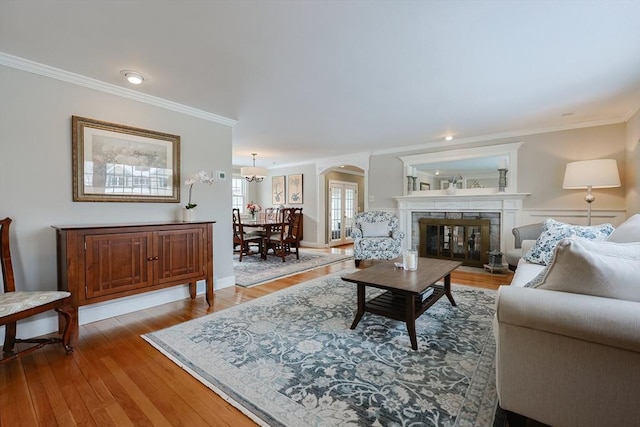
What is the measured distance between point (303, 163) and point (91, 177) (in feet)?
17.0

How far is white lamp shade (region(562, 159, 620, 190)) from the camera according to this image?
11.6 feet

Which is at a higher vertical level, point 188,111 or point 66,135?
point 188,111

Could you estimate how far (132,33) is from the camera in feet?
6.41

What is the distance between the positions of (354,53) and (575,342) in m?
2.20

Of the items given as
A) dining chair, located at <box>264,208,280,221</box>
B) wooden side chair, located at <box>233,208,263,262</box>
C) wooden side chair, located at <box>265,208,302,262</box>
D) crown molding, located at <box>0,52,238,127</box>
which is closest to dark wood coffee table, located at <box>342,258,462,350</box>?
crown molding, located at <box>0,52,238,127</box>

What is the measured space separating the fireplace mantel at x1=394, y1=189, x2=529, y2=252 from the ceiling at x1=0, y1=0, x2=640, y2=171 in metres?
1.38

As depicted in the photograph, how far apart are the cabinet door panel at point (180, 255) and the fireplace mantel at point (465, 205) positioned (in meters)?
3.88

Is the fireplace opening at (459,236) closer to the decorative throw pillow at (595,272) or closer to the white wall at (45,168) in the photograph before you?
the decorative throw pillow at (595,272)

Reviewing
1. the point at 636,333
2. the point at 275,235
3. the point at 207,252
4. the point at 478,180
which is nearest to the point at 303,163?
the point at 275,235

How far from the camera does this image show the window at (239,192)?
8029 millimetres

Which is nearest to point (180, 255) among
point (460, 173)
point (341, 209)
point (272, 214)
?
point (272, 214)

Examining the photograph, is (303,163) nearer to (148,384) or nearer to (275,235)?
(275,235)

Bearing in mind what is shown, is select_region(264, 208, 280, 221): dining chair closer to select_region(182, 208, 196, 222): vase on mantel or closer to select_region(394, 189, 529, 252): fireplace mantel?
select_region(394, 189, 529, 252): fireplace mantel

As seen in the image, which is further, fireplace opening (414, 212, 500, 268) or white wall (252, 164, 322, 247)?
white wall (252, 164, 322, 247)
